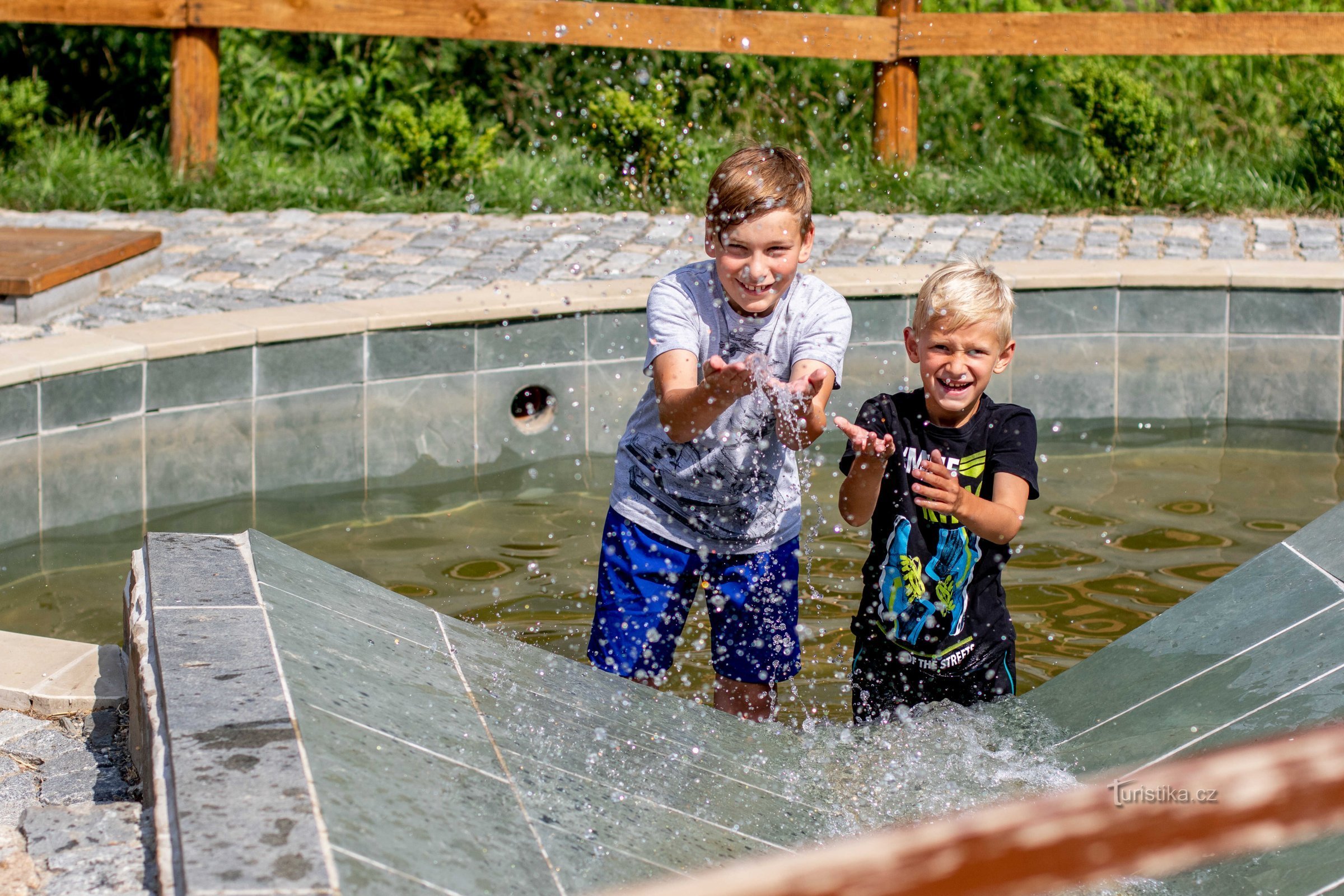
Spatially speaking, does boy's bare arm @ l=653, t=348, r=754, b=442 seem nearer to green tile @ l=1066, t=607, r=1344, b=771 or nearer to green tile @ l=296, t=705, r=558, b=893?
green tile @ l=296, t=705, r=558, b=893

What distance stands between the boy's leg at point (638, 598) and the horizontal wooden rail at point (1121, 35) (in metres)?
5.62

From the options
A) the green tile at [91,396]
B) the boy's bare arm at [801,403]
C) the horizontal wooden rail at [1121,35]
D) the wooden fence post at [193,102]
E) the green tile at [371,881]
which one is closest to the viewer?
the green tile at [371,881]

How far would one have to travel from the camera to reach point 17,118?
25.9 ft

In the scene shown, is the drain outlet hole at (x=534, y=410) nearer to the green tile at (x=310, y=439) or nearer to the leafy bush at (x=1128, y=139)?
the green tile at (x=310, y=439)

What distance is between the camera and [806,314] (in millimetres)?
2754

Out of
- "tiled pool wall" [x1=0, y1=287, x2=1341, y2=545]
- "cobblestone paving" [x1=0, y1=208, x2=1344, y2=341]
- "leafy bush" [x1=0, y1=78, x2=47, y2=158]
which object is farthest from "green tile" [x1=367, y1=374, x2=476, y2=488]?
"leafy bush" [x1=0, y1=78, x2=47, y2=158]

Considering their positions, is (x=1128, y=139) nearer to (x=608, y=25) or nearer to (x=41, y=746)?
(x=608, y=25)

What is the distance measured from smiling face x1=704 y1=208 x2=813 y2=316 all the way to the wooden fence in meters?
5.28

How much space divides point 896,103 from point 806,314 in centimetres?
551

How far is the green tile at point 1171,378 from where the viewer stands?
5.55 metres

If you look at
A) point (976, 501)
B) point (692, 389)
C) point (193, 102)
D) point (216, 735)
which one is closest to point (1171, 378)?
point (976, 501)

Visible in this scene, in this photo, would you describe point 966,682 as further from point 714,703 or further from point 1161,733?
point 714,703

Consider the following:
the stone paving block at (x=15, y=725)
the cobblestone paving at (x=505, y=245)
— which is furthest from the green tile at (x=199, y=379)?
the stone paving block at (x=15, y=725)

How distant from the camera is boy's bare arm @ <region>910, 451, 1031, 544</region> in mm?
2424
